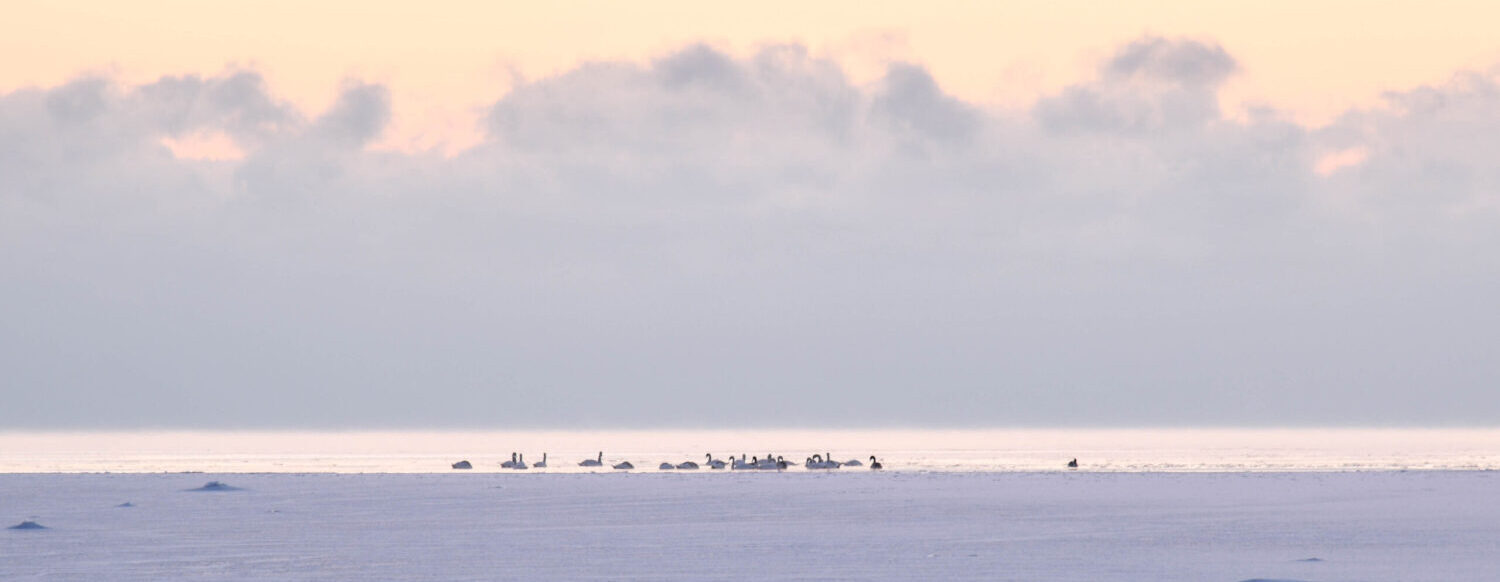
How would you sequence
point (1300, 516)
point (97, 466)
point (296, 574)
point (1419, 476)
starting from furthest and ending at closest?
point (97, 466) < point (1419, 476) < point (1300, 516) < point (296, 574)

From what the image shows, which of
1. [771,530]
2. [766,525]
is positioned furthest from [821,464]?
[771,530]

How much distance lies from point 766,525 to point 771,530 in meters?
1.25

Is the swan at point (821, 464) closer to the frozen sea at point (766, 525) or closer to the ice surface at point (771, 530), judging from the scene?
the frozen sea at point (766, 525)

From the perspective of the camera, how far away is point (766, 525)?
31.4 meters

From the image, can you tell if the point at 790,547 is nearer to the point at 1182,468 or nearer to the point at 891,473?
the point at 891,473

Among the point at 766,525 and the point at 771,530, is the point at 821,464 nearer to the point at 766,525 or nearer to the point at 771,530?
the point at 766,525

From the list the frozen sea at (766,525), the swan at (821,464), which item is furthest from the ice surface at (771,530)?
the swan at (821,464)

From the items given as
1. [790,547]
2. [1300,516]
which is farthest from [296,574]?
[1300,516]

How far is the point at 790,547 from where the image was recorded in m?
26.6

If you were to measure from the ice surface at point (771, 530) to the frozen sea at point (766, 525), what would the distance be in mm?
84

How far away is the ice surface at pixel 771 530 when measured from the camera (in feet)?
75.8

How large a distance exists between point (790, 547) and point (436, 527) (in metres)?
7.28

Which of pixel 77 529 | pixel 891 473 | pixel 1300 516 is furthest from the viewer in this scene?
pixel 891 473

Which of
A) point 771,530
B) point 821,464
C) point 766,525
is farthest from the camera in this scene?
point 821,464
